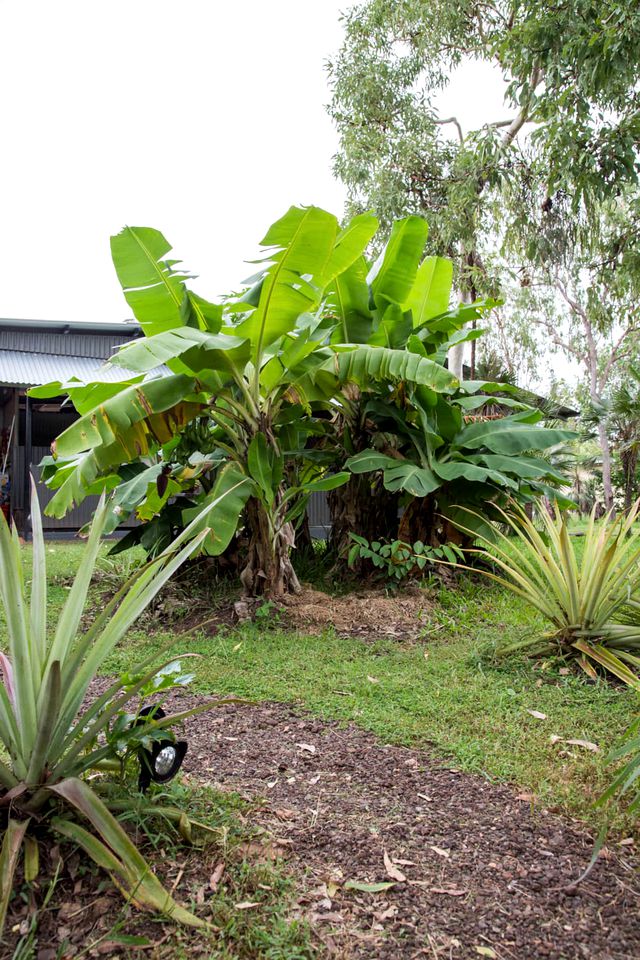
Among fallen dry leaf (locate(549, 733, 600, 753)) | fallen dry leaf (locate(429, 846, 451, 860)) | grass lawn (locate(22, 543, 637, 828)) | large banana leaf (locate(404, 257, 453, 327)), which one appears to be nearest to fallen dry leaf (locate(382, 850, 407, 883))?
fallen dry leaf (locate(429, 846, 451, 860))

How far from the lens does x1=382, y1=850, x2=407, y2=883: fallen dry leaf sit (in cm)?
245

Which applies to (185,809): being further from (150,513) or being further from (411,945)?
(150,513)

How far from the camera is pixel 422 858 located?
2588mm

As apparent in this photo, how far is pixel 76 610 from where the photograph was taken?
2557mm

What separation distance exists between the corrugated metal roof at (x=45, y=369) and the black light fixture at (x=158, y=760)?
1273 centimetres

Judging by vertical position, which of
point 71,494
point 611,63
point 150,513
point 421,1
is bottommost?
point 150,513

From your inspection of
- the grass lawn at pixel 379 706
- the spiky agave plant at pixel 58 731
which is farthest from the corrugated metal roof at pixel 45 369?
the spiky agave plant at pixel 58 731

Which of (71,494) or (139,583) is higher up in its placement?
(139,583)

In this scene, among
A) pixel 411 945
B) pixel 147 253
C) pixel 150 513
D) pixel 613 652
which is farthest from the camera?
pixel 150 513

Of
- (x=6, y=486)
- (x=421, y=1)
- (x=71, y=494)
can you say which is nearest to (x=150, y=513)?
(x=71, y=494)

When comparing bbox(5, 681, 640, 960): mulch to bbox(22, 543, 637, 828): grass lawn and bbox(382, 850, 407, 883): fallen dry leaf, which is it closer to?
bbox(382, 850, 407, 883): fallen dry leaf

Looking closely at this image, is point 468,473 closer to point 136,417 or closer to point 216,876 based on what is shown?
point 136,417

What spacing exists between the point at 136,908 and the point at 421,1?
20690 mm

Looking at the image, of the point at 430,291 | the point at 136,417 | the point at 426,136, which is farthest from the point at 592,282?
the point at 136,417
